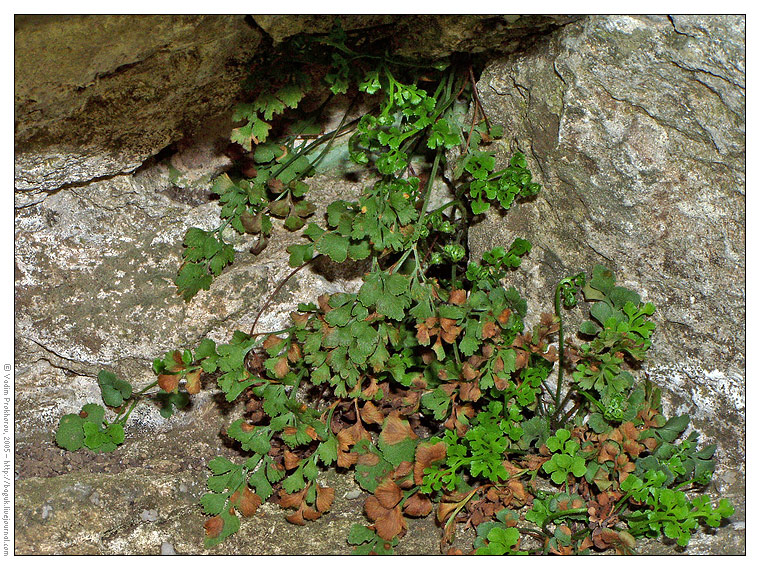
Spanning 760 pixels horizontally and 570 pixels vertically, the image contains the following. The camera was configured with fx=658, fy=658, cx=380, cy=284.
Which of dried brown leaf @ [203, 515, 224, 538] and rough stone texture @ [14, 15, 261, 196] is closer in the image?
rough stone texture @ [14, 15, 261, 196]

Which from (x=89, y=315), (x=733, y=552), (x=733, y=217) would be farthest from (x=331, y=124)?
(x=733, y=552)

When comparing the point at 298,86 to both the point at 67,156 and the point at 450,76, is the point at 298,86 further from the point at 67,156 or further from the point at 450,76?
the point at 67,156

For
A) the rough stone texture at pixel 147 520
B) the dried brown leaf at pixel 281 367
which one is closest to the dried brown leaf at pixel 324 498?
the rough stone texture at pixel 147 520

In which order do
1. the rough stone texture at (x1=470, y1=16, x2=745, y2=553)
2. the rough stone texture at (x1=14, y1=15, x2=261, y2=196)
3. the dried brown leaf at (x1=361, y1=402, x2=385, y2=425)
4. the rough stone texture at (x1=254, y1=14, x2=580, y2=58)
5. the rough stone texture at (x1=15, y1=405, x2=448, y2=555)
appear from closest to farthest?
the rough stone texture at (x1=14, y1=15, x2=261, y2=196), the rough stone texture at (x1=470, y1=16, x2=745, y2=553), the rough stone texture at (x1=254, y1=14, x2=580, y2=58), the rough stone texture at (x1=15, y1=405, x2=448, y2=555), the dried brown leaf at (x1=361, y1=402, x2=385, y2=425)

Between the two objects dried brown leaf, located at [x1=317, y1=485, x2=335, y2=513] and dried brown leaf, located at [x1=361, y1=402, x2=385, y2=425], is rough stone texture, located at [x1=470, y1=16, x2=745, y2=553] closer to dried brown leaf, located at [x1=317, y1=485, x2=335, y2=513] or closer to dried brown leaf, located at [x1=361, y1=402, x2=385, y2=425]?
dried brown leaf, located at [x1=361, y1=402, x2=385, y2=425]

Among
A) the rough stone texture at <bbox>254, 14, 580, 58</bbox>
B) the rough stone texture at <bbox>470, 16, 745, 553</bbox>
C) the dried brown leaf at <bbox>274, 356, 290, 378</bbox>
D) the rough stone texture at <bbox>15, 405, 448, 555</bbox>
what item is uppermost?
the rough stone texture at <bbox>254, 14, 580, 58</bbox>

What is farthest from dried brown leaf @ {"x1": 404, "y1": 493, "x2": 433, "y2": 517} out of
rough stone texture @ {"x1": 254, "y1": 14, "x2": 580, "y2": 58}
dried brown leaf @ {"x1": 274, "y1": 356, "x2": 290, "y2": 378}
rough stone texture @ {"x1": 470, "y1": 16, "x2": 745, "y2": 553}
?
rough stone texture @ {"x1": 254, "y1": 14, "x2": 580, "y2": 58}
